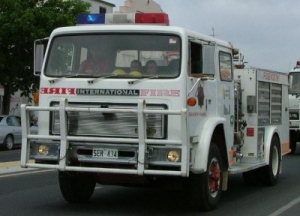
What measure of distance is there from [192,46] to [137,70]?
869 mm

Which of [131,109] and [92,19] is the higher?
[92,19]

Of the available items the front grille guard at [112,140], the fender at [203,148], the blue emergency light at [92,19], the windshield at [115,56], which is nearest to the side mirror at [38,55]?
the windshield at [115,56]

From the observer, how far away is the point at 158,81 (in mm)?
8242

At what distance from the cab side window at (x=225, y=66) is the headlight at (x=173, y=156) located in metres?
2.13

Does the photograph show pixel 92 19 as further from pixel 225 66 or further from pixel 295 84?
pixel 295 84

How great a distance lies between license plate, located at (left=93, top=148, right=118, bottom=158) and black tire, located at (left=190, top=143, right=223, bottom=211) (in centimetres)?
120

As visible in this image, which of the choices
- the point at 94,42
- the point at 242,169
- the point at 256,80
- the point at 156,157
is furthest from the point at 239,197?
the point at 94,42

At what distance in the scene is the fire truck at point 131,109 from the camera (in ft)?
26.3

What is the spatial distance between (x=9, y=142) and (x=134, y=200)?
46.5ft

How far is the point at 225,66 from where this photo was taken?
9.82 metres

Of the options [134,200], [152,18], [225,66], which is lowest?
[134,200]

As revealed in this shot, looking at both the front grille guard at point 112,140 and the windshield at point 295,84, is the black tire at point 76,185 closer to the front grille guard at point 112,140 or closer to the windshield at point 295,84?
the front grille guard at point 112,140

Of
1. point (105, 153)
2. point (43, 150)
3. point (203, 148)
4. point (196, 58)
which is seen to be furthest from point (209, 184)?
point (43, 150)

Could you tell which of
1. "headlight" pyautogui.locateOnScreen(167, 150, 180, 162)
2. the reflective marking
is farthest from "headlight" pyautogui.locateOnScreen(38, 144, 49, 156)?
the reflective marking
